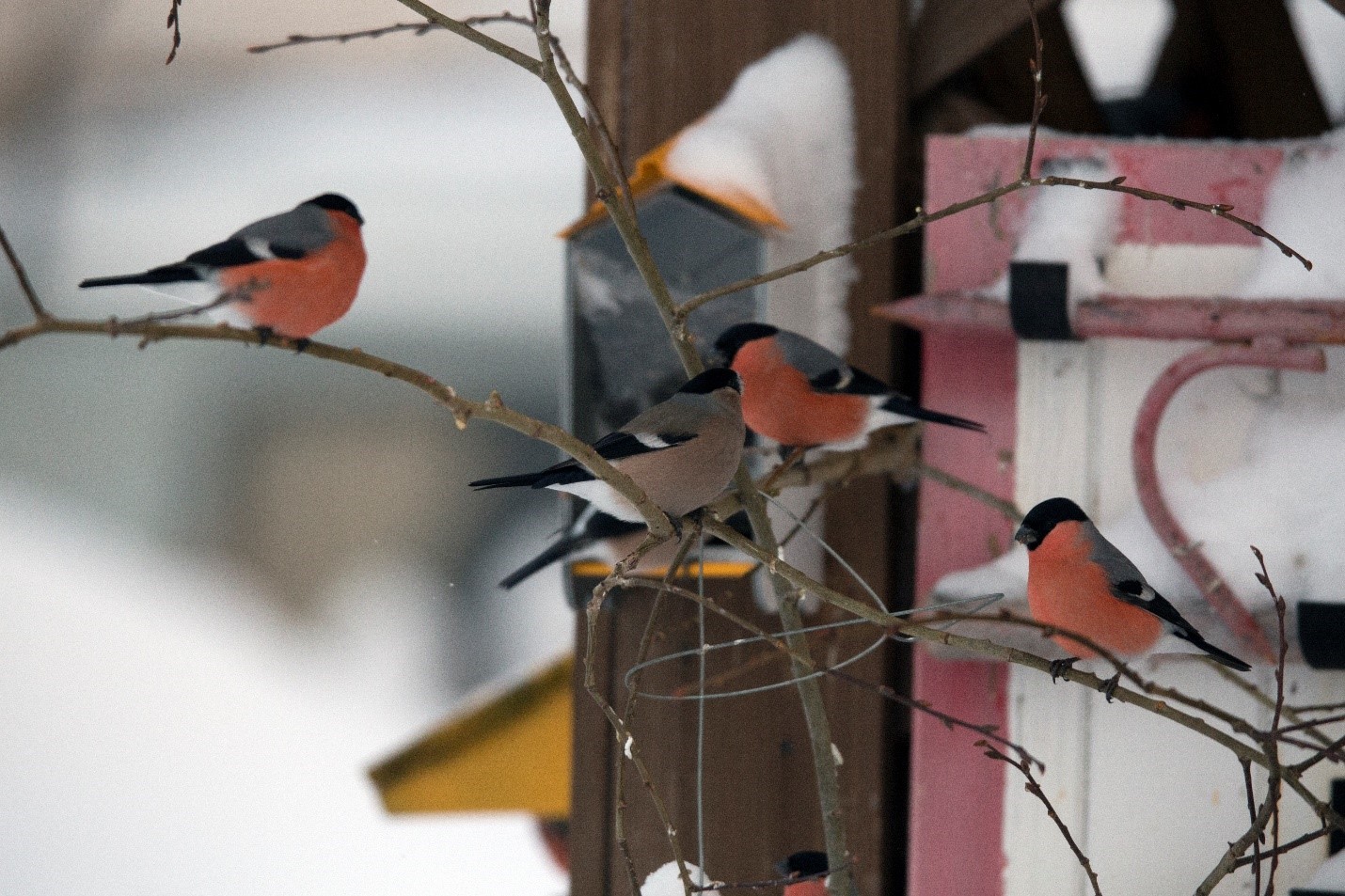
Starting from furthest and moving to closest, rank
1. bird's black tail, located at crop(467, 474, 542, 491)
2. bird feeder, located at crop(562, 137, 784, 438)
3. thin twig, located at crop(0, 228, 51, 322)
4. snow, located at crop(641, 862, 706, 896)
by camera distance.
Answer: bird feeder, located at crop(562, 137, 784, 438), snow, located at crop(641, 862, 706, 896), bird's black tail, located at crop(467, 474, 542, 491), thin twig, located at crop(0, 228, 51, 322)

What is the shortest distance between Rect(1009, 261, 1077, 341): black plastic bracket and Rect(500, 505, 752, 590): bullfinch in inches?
15.6

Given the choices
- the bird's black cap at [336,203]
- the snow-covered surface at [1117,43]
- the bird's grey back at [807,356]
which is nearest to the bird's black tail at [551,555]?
the bird's grey back at [807,356]

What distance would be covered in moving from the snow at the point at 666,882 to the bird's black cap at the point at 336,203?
0.74m

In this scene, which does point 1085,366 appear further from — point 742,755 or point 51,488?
point 51,488

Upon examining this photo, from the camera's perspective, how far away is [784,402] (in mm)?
1586

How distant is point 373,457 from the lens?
12.0 ft

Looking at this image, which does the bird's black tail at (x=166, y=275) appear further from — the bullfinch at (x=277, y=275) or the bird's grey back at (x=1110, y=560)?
the bird's grey back at (x=1110, y=560)

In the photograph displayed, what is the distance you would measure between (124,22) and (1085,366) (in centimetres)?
242

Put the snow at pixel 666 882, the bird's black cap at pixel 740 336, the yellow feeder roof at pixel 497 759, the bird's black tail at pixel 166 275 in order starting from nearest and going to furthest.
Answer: the bird's black tail at pixel 166 275, the snow at pixel 666 882, the bird's black cap at pixel 740 336, the yellow feeder roof at pixel 497 759

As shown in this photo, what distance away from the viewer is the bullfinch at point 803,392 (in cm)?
157

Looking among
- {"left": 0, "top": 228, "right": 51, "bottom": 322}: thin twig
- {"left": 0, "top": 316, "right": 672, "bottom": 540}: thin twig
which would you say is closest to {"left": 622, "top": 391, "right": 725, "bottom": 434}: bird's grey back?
{"left": 0, "top": 316, "right": 672, "bottom": 540}: thin twig

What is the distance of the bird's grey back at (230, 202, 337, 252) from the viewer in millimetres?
1330

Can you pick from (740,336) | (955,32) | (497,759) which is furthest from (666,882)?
(955,32)

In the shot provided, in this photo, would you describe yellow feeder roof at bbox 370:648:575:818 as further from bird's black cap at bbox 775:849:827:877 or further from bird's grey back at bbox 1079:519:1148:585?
bird's grey back at bbox 1079:519:1148:585
